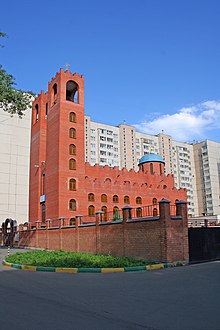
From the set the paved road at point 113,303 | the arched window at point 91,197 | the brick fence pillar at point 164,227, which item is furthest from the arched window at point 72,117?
the paved road at point 113,303

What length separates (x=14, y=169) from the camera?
177ft

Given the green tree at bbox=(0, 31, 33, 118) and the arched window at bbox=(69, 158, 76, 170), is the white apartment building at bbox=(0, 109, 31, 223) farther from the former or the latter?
the green tree at bbox=(0, 31, 33, 118)

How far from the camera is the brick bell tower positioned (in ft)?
109

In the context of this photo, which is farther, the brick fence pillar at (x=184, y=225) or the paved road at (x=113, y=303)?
the brick fence pillar at (x=184, y=225)

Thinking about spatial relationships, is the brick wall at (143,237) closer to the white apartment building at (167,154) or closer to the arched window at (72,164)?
the arched window at (72,164)

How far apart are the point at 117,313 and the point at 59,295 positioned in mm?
2332

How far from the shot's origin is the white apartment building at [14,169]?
52.4 m

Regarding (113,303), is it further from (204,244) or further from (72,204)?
(72,204)

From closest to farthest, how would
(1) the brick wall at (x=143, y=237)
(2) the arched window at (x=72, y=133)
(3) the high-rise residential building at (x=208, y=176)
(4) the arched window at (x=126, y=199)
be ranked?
(1) the brick wall at (x=143, y=237), (2) the arched window at (x=72, y=133), (4) the arched window at (x=126, y=199), (3) the high-rise residential building at (x=208, y=176)

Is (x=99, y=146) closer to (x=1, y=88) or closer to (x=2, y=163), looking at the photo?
(x=2, y=163)

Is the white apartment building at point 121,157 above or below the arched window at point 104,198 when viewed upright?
above

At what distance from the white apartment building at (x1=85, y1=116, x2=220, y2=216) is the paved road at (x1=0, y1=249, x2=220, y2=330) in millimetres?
61304

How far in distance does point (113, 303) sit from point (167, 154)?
79381 mm

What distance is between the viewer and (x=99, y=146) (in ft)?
242
